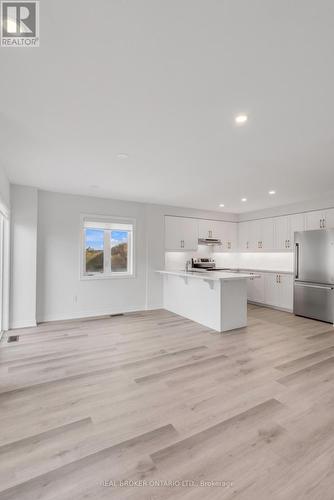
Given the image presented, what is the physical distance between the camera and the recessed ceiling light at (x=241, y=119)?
2090 millimetres

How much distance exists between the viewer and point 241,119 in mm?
2139

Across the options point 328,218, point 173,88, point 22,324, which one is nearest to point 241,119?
point 173,88

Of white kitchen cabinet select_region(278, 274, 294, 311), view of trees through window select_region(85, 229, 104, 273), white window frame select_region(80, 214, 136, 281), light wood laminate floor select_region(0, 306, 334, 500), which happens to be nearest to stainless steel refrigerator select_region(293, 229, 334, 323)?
white kitchen cabinet select_region(278, 274, 294, 311)

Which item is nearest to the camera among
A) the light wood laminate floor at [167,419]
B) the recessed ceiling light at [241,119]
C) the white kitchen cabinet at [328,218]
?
the light wood laminate floor at [167,419]

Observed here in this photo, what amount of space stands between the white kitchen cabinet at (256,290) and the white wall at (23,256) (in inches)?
210

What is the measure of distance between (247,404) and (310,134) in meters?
2.69

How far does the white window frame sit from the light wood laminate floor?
5.96 ft

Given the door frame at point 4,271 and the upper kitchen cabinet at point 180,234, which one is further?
the upper kitchen cabinet at point 180,234

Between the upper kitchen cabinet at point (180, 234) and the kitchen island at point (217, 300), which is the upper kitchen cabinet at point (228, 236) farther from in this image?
the kitchen island at point (217, 300)

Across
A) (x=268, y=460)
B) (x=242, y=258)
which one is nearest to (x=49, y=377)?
(x=268, y=460)

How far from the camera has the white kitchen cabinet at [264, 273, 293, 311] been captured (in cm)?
574

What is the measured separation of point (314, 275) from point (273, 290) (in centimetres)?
121

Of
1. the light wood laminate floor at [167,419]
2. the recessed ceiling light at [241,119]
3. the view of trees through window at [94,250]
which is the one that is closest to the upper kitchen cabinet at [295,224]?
the light wood laminate floor at [167,419]

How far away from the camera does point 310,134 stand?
7.92ft
